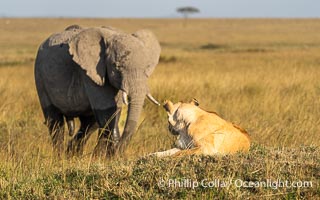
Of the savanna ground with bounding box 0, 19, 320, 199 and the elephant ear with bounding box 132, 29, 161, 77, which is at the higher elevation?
the elephant ear with bounding box 132, 29, 161, 77

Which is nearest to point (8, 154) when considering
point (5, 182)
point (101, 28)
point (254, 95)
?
point (5, 182)

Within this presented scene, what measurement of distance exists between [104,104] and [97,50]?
2.24 feet

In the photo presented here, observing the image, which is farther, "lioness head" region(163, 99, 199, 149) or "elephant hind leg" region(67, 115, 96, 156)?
"elephant hind leg" region(67, 115, 96, 156)

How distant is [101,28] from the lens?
24.5 ft

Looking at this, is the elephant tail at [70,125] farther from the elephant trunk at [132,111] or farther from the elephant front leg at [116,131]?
the elephant trunk at [132,111]

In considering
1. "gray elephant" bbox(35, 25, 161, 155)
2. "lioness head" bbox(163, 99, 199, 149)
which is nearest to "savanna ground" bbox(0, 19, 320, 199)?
"gray elephant" bbox(35, 25, 161, 155)

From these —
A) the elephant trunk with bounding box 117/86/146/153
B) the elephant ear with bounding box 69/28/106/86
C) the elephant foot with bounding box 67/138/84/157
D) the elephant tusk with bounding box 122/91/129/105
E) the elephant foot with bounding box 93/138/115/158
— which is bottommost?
the elephant foot with bounding box 67/138/84/157

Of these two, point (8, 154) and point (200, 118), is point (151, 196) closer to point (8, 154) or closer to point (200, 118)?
point (200, 118)

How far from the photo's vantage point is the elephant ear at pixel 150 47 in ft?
23.5

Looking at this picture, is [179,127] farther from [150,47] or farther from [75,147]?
[150,47]

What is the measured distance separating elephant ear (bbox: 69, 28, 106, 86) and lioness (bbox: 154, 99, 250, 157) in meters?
2.07

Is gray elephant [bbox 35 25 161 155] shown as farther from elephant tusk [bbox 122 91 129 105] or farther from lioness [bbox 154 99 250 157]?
lioness [bbox 154 99 250 157]

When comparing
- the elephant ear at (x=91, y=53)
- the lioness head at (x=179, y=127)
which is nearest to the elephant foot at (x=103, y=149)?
the elephant ear at (x=91, y=53)

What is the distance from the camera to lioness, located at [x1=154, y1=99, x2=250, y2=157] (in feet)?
15.9
